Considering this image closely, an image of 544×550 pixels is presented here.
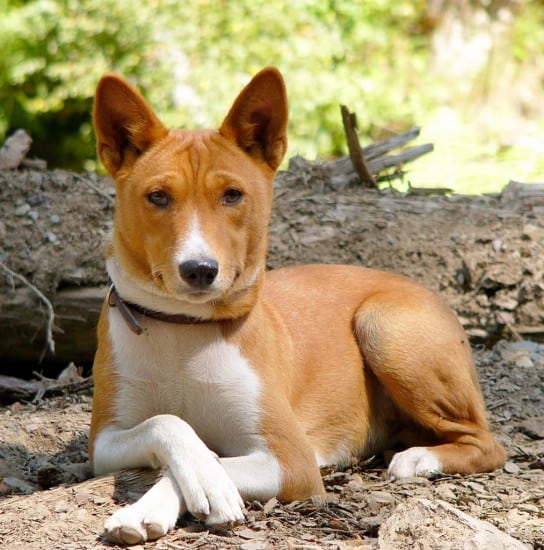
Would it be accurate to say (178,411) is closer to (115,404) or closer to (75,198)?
(115,404)

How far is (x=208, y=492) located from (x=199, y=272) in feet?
2.67

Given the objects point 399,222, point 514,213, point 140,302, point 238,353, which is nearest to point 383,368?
point 238,353

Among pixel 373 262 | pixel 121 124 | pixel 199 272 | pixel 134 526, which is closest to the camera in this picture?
pixel 134 526

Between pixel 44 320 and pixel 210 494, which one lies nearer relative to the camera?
pixel 210 494

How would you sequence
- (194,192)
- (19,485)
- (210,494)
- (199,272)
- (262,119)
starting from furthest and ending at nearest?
1. (19,485)
2. (262,119)
3. (194,192)
4. (199,272)
5. (210,494)

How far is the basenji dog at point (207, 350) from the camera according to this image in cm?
389

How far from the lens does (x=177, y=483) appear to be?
375 cm

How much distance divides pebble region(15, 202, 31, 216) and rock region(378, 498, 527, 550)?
12.3 feet

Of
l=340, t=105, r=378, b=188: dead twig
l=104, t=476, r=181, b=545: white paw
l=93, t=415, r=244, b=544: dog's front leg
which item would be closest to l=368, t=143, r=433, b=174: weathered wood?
l=340, t=105, r=378, b=188: dead twig

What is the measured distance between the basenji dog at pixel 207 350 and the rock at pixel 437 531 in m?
0.57

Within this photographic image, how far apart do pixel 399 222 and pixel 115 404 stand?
9.85 ft

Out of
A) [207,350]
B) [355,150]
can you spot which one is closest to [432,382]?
[207,350]

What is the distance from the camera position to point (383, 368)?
5031 mm

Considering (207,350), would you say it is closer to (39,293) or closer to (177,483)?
(177,483)
